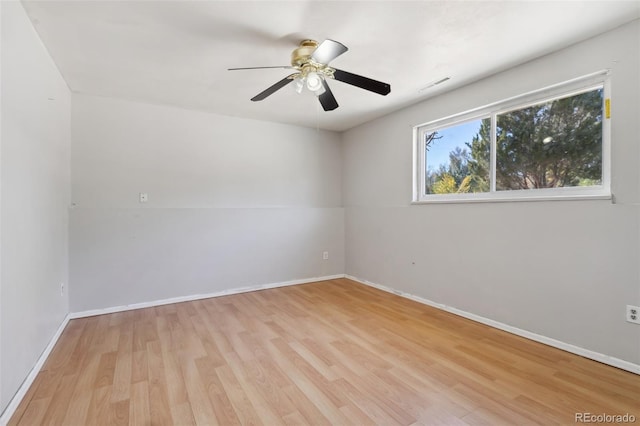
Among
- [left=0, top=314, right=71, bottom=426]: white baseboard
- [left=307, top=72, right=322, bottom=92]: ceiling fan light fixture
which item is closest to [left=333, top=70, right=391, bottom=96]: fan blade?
[left=307, top=72, right=322, bottom=92]: ceiling fan light fixture

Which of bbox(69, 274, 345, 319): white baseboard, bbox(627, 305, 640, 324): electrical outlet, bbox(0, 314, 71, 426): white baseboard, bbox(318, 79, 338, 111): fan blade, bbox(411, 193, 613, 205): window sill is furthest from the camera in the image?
bbox(69, 274, 345, 319): white baseboard

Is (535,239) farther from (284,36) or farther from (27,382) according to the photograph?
(27,382)

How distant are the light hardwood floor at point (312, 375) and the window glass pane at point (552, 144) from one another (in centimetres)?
135

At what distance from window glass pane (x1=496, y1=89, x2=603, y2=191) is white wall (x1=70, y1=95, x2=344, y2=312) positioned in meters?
2.49

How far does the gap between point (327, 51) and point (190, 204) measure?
262 cm

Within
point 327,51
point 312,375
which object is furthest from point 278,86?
point 312,375

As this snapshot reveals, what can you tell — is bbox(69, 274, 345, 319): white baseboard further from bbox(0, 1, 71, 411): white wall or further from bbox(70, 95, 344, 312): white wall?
bbox(0, 1, 71, 411): white wall

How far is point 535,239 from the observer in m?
2.37

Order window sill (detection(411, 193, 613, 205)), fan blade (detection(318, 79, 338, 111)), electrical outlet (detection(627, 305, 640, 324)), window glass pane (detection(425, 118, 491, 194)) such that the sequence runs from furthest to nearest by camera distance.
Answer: window glass pane (detection(425, 118, 491, 194)), fan blade (detection(318, 79, 338, 111)), window sill (detection(411, 193, 613, 205)), electrical outlet (detection(627, 305, 640, 324))

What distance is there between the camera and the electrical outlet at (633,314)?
1885mm

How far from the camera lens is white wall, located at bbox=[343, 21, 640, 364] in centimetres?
194

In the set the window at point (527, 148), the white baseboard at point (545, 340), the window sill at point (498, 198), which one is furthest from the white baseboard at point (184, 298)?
the window at point (527, 148)

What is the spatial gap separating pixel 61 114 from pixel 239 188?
1885mm

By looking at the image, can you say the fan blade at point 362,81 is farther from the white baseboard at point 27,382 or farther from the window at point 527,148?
the white baseboard at point 27,382
